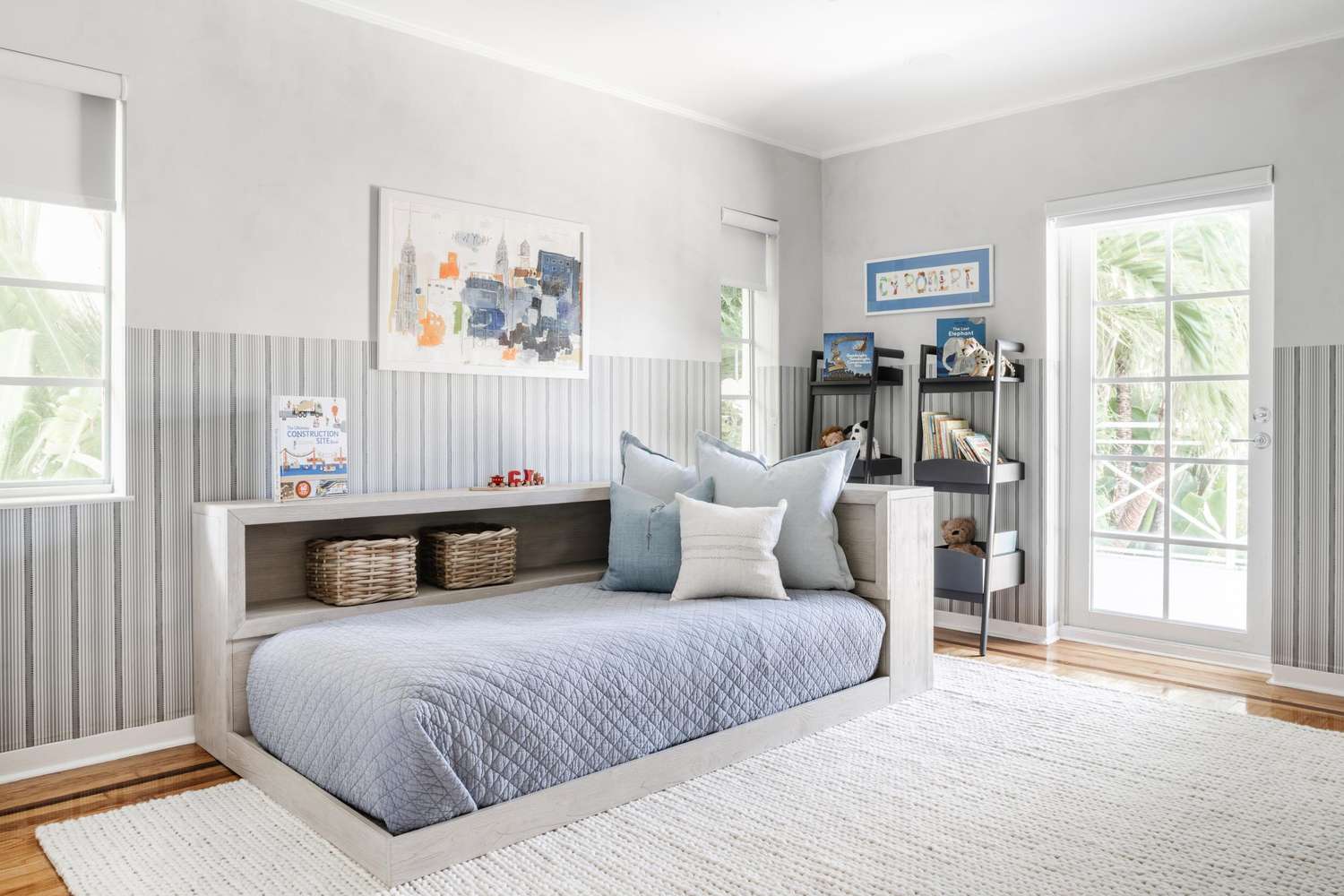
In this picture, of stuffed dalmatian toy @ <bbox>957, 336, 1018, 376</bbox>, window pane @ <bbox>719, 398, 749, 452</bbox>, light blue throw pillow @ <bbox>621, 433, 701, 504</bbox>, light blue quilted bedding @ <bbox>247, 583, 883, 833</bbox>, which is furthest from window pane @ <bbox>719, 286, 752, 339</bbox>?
light blue quilted bedding @ <bbox>247, 583, 883, 833</bbox>

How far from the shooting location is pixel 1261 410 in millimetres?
3508

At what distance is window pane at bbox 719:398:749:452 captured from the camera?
14.4 ft

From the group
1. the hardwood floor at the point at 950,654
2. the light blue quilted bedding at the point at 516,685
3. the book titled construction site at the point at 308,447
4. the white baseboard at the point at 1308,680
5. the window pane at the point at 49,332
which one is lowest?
the hardwood floor at the point at 950,654

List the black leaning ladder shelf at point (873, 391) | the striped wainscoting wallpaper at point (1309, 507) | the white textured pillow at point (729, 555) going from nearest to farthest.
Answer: the white textured pillow at point (729, 555)
the striped wainscoting wallpaper at point (1309, 507)
the black leaning ladder shelf at point (873, 391)

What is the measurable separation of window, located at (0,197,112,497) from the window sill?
44 mm

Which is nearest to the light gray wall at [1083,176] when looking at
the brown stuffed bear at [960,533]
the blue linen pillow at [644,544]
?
Result: the brown stuffed bear at [960,533]

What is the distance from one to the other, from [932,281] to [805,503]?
1.74m

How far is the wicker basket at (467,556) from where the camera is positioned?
9.89 ft

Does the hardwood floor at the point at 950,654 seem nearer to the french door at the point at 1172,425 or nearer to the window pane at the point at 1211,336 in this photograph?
the french door at the point at 1172,425

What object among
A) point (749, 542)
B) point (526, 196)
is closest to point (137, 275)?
point (526, 196)

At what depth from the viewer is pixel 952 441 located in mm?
4031

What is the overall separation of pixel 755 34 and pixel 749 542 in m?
1.78

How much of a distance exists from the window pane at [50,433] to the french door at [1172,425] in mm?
3616

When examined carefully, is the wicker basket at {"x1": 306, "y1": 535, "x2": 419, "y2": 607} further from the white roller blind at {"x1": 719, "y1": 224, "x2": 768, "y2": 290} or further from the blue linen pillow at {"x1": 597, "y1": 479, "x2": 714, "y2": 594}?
the white roller blind at {"x1": 719, "y1": 224, "x2": 768, "y2": 290}
